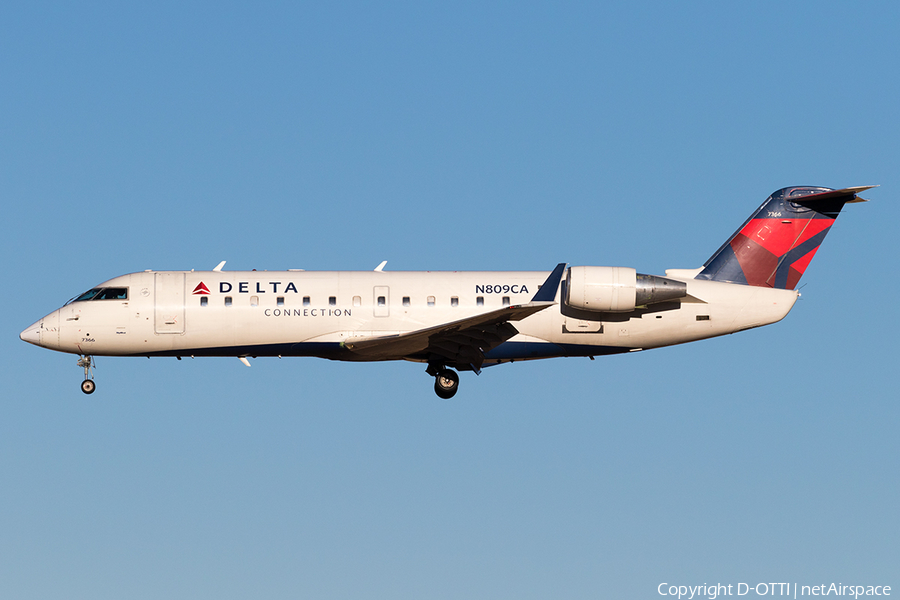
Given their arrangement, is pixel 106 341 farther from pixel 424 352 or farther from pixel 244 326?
pixel 424 352

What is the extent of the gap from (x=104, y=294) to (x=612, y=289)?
14.1 meters

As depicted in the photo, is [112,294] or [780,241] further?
[780,241]

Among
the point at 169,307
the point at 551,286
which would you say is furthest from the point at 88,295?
the point at 551,286

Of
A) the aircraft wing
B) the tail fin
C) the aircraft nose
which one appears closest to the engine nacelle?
the aircraft wing

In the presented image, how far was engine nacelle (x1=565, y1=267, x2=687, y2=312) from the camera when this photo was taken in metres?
28.1

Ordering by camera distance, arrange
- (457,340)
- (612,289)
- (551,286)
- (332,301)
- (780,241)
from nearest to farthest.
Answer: (551,286)
(457,340)
(612,289)
(332,301)
(780,241)

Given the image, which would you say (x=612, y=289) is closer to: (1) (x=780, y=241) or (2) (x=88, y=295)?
(1) (x=780, y=241)

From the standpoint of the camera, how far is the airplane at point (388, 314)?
28.7 metres

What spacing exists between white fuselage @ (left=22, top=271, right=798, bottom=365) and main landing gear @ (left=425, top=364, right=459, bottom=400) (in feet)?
3.88

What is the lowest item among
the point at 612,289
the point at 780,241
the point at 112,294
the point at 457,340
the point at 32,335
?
the point at 457,340

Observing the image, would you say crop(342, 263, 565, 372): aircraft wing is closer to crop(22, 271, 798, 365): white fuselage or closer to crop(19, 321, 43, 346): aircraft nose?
crop(22, 271, 798, 365): white fuselage

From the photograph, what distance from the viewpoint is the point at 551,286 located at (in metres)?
26.6

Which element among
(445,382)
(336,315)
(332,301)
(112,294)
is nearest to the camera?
(336,315)

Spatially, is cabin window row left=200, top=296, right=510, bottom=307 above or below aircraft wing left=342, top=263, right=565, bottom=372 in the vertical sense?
above
